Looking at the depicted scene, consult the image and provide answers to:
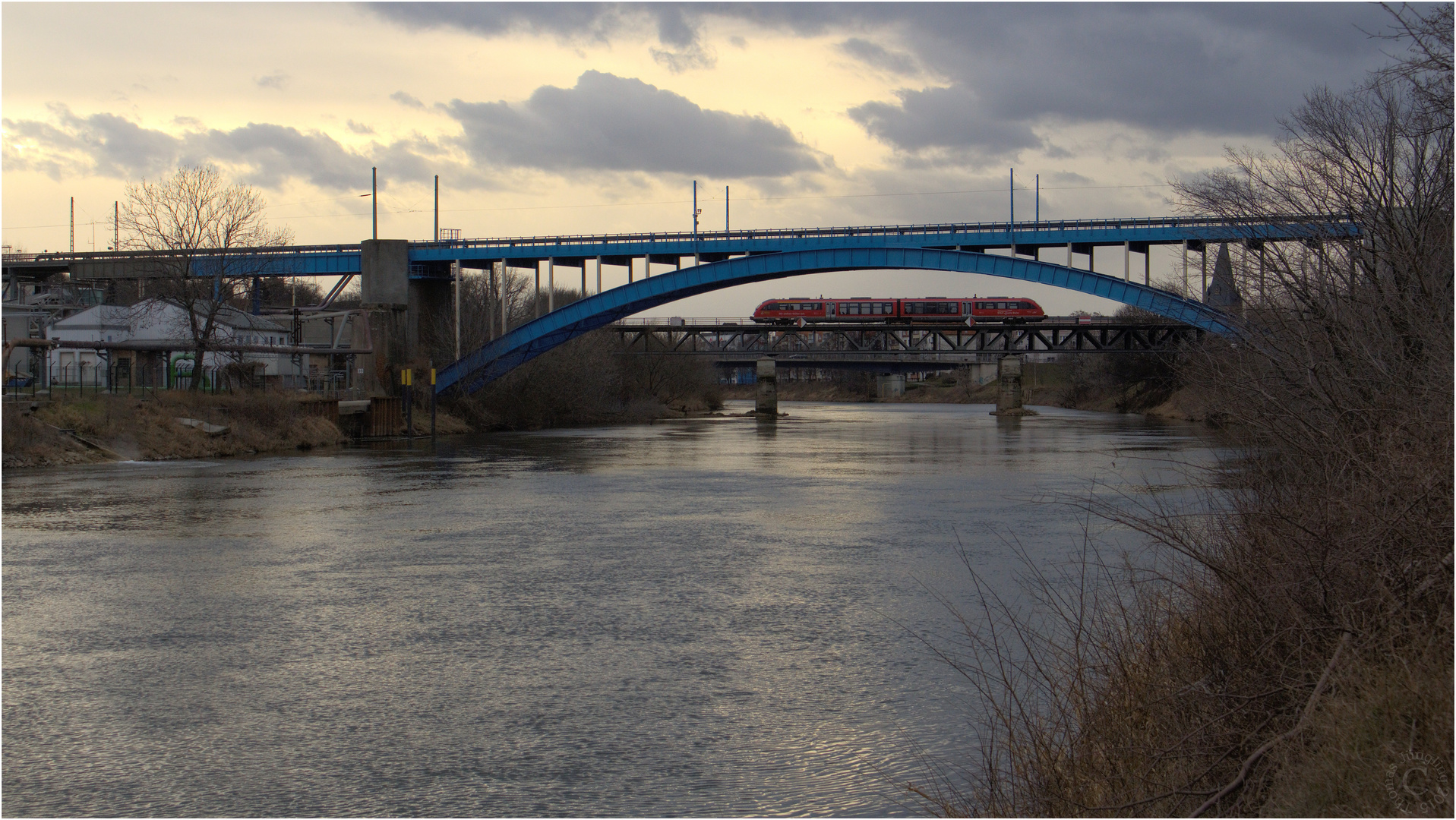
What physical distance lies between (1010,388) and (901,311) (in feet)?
31.4

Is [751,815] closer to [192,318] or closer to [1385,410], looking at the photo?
[1385,410]

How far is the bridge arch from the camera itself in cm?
4950

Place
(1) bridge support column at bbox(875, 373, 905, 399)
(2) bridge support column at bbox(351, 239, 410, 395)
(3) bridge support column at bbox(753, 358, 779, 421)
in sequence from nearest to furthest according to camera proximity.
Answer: (2) bridge support column at bbox(351, 239, 410, 395), (3) bridge support column at bbox(753, 358, 779, 421), (1) bridge support column at bbox(875, 373, 905, 399)

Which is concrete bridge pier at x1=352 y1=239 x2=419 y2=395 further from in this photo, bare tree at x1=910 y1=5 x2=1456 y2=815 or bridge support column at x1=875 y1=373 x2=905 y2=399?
bridge support column at x1=875 y1=373 x2=905 y2=399

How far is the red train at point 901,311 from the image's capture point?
8138 centimetres

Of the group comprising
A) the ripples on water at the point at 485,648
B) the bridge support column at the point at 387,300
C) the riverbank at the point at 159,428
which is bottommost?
the ripples on water at the point at 485,648

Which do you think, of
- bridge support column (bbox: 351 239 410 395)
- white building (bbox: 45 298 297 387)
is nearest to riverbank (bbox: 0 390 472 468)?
white building (bbox: 45 298 297 387)

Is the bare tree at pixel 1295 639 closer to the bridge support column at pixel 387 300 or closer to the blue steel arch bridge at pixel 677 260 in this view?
the blue steel arch bridge at pixel 677 260

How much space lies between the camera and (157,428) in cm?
3791

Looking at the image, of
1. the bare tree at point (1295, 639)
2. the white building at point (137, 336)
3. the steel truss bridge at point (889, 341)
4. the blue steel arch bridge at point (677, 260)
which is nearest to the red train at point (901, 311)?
the steel truss bridge at point (889, 341)

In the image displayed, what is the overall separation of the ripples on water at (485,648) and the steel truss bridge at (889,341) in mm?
55575

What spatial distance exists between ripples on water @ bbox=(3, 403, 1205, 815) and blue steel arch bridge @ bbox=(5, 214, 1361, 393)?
25828mm

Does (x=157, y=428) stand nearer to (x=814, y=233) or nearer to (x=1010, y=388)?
(x=814, y=233)

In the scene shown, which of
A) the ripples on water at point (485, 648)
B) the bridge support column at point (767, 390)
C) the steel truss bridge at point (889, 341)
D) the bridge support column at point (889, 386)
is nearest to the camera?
the ripples on water at point (485, 648)
